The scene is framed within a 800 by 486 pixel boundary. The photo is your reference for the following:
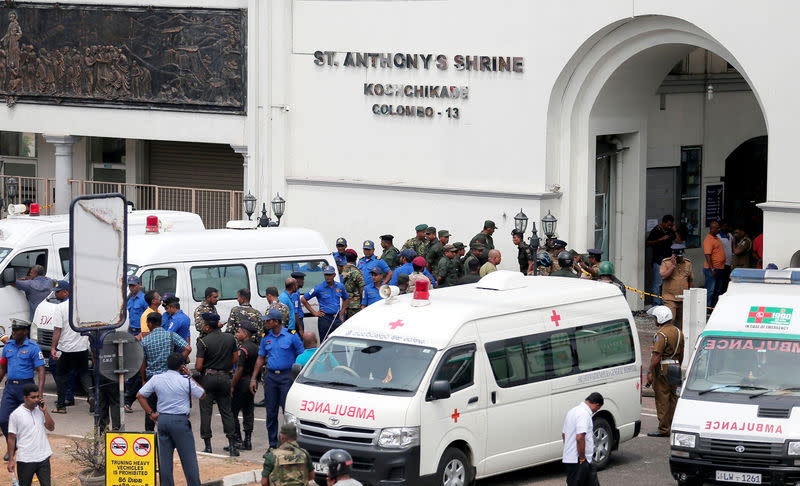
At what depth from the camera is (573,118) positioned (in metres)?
24.8

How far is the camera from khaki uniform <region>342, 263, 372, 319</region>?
20547 millimetres

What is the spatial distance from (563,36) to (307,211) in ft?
22.2

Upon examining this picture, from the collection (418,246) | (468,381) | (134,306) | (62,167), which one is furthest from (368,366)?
(62,167)

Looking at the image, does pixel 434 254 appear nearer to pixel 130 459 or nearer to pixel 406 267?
pixel 406 267

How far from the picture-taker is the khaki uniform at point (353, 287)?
2055 cm

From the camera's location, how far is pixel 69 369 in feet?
61.0

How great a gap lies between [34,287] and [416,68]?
9172 millimetres

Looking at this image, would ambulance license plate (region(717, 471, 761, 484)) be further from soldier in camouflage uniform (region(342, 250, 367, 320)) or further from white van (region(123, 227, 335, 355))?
white van (region(123, 227, 335, 355))

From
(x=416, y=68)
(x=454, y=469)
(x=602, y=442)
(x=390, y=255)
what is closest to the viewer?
(x=454, y=469)

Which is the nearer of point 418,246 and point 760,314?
point 760,314

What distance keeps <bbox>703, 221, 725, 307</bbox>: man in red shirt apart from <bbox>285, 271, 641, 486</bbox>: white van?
9290 mm

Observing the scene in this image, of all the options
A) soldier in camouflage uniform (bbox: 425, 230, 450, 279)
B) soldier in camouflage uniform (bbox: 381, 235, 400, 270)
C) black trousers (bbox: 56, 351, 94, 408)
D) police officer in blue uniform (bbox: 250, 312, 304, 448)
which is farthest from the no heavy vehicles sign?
soldier in camouflage uniform (bbox: 425, 230, 450, 279)

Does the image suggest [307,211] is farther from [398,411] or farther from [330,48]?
[398,411]

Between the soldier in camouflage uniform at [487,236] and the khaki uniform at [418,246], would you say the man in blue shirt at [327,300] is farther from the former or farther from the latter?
the soldier in camouflage uniform at [487,236]
